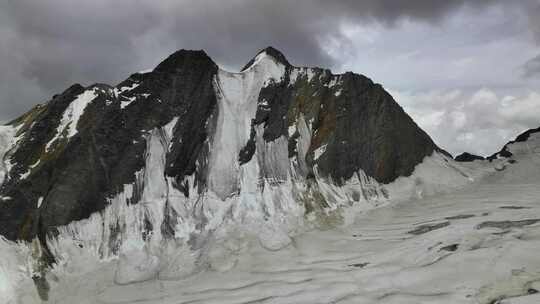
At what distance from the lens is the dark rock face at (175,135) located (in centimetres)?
2395

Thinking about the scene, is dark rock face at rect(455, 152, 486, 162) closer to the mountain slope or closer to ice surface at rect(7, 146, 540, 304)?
the mountain slope

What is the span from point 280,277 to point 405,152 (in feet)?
54.6

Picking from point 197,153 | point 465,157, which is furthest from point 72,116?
point 465,157

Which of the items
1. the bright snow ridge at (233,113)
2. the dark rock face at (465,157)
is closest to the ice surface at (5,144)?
the bright snow ridge at (233,113)

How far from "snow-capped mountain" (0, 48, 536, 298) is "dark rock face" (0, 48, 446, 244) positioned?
0.07 metres

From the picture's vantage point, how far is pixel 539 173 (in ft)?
111

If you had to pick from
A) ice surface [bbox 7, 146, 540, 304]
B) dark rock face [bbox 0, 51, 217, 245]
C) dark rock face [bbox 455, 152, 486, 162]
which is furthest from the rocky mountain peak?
dark rock face [bbox 455, 152, 486, 162]

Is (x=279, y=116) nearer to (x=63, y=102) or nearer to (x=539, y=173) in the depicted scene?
(x=63, y=102)

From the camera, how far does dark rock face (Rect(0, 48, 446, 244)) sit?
2395 cm

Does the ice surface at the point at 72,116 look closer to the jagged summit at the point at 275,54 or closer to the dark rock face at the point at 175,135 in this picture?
the dark rock face at the point at 175,135

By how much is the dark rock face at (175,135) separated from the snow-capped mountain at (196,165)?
2.7 inches

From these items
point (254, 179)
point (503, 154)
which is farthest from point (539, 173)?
point (254, 179)

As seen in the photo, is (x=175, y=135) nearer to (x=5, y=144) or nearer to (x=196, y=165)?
(x=196, y=165)

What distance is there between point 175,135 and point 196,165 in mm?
2037
